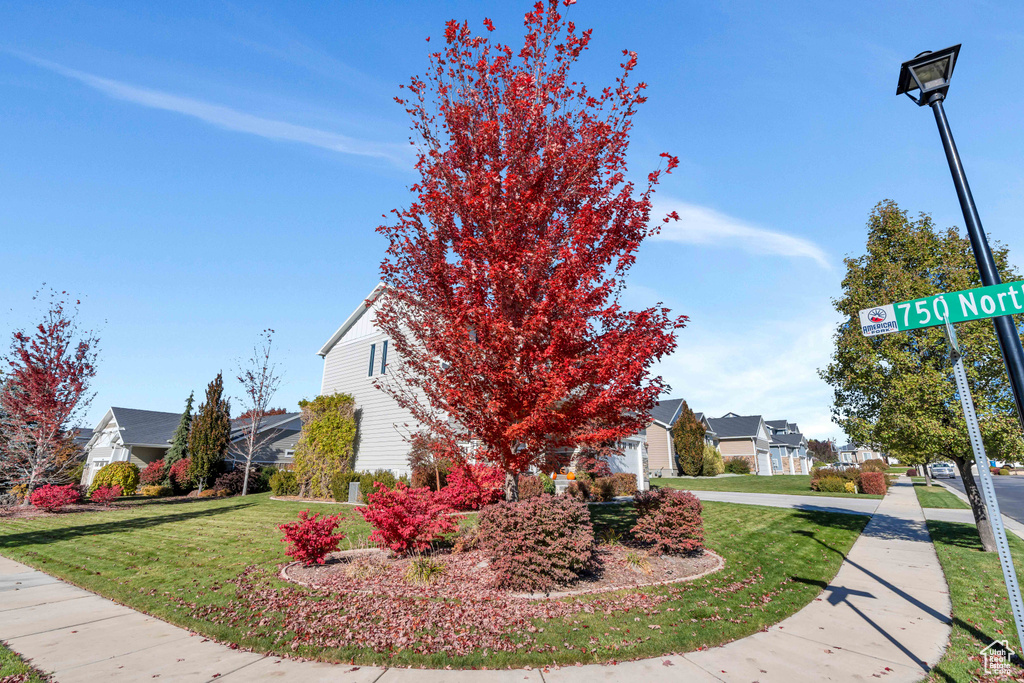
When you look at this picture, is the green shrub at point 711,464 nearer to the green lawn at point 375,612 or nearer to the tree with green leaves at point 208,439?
the green lawn at point 375,612

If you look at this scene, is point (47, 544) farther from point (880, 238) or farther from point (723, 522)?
point (880, 238)

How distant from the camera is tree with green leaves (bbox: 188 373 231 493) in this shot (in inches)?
1102

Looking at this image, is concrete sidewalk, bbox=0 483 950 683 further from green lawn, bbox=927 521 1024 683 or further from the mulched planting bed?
the mulched planting bed

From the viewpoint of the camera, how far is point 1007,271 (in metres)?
11.6

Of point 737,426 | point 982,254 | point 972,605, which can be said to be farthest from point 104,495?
point 737,426

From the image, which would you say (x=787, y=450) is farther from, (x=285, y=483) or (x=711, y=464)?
(x=285, y=483)

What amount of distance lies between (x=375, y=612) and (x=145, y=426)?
39.4 m

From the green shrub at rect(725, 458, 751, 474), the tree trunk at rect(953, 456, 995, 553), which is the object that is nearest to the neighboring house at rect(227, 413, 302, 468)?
the tree trunk at rect(953, 456, 995, 553)

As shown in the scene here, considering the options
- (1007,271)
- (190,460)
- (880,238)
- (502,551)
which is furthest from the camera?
(190,460)

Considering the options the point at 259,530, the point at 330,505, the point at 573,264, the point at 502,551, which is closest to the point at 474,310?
the point at 573,264

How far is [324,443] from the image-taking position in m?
22.6

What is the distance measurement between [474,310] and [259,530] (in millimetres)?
11068

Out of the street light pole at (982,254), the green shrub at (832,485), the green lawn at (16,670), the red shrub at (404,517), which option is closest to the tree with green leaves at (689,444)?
the green shrub at (832,485)

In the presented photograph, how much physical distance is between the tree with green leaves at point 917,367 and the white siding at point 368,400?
1562 cm
